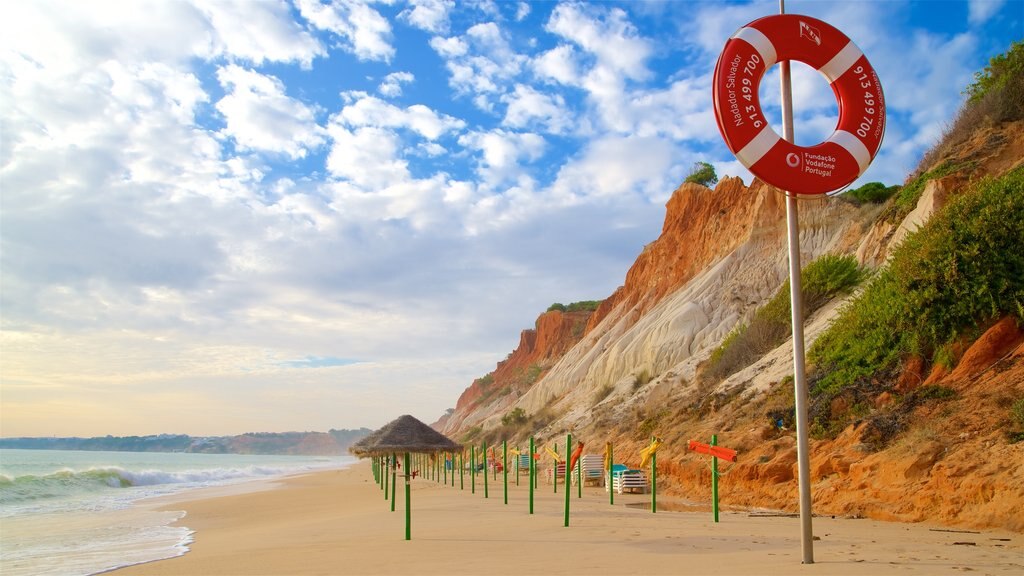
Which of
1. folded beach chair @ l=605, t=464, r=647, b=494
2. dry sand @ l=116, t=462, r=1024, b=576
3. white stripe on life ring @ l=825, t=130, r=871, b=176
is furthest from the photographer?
folded beach chair @ l=605, t=464, r=647, b=494

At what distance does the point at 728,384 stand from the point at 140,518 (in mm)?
14701

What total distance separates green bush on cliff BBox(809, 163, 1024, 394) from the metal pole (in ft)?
25.0

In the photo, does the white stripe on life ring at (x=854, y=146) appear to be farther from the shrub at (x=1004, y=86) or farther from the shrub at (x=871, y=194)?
the shrub at (x=871, y=194)

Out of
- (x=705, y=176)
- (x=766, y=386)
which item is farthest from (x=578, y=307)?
(x=766, y=386)

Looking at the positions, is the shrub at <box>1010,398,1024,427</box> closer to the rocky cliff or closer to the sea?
the rocky cliff

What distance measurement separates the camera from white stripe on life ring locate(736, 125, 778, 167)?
572 centimetres

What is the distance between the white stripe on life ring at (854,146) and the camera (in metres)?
6.01

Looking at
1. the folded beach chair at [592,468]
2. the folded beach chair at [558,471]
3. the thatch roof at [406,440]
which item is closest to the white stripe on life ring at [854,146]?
the thatch roof at [406,440]

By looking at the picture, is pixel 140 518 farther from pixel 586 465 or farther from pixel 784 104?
pixel 784 104

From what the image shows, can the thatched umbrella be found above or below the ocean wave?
above

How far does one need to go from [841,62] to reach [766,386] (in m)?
11.5

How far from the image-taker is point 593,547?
7.72 m

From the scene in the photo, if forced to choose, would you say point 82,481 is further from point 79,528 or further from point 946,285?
point 946,285

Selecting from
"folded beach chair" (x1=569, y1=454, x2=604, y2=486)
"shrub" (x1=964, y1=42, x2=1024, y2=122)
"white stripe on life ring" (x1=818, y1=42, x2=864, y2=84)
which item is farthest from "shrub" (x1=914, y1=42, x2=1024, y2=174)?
"white stripe on life ring" (x1=818, y1=42, x2=864, y2=84)
